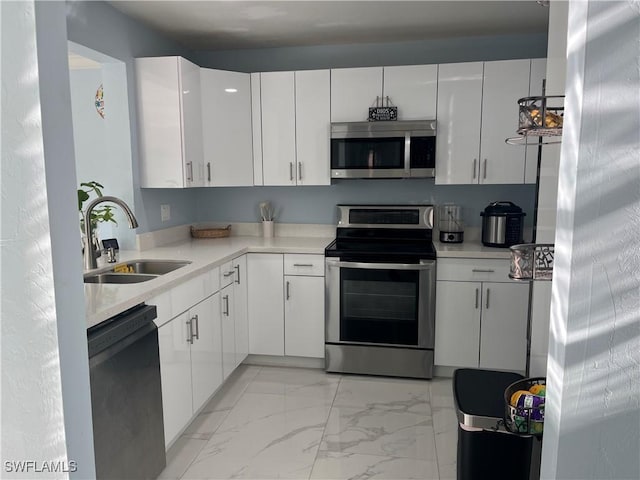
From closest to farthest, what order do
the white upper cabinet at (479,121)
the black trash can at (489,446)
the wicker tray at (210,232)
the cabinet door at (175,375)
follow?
the black trash can at (489,446)
the cabinet door at (175,375)
the white upper cabinet at (479,121)
the wicker tray at (210,232)

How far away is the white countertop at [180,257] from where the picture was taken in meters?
1.76

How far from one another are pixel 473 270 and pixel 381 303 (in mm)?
638

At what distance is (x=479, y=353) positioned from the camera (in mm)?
3137

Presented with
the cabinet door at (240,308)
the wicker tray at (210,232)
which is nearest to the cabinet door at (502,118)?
the cabinet door at (240,308)

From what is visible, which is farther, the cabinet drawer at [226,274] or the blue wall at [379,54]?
the blue wall at [379,54]

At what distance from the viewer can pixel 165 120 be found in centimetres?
306

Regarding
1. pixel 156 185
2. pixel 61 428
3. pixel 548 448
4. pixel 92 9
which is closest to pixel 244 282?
pixel 156 185

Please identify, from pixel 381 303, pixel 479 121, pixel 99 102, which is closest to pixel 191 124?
pixel 99 102

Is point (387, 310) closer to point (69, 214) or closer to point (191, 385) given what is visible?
point (191, 385)

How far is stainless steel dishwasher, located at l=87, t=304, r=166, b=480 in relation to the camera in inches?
A: 63.8

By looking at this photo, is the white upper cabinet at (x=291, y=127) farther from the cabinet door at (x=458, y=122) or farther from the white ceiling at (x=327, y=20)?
the cabinet door at (x=458, y=122)

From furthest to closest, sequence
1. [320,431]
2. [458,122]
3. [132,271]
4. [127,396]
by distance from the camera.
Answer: [458,122] → [132,271] → [320,431] → [127,396]

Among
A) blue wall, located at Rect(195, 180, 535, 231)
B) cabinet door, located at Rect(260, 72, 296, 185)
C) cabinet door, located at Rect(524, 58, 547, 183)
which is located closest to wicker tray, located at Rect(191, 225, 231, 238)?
blue wall, located at Rect(195, 180, 535, 231)

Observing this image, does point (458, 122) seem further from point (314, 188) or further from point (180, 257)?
point (180, 257)
